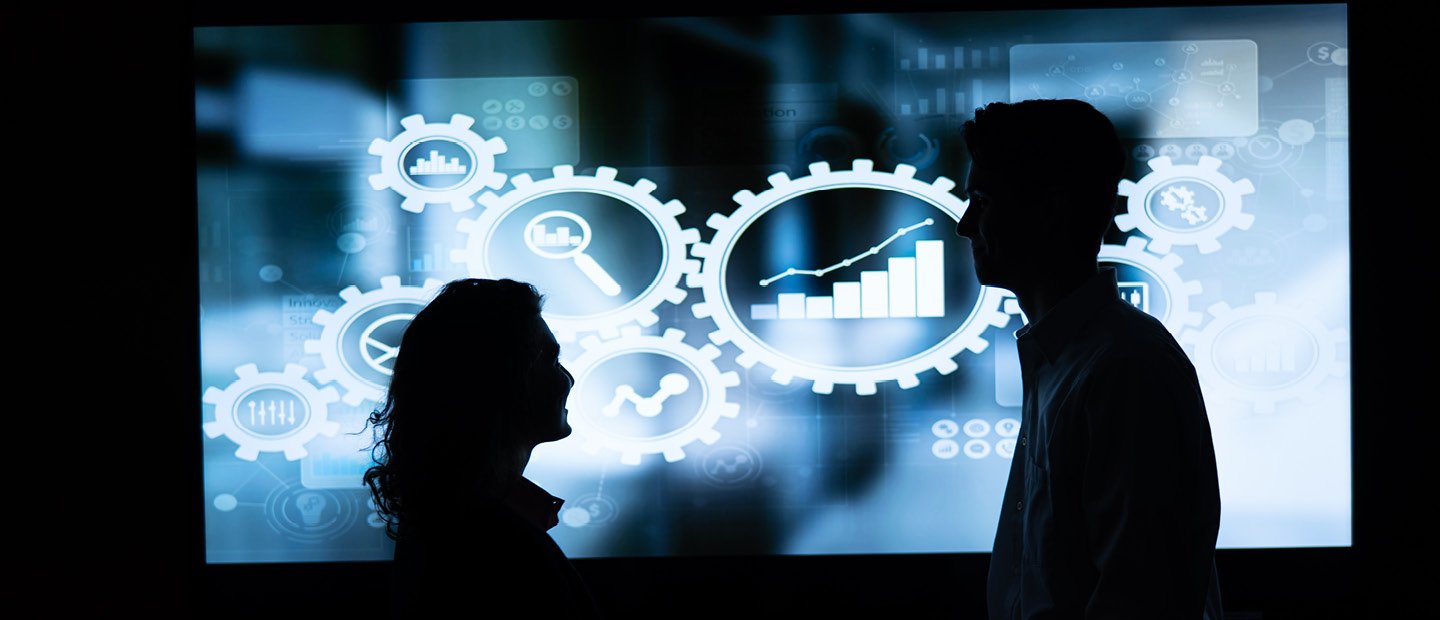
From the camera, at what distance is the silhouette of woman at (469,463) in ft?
3.73

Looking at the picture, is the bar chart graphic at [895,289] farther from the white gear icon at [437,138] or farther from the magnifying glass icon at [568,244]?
the white gear icon at [437,138]

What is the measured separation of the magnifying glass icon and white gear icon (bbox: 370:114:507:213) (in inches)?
5.8

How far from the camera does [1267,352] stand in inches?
90.9

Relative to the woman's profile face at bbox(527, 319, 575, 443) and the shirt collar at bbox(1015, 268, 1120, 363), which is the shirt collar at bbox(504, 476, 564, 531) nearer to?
the woman's profile face at bbox(527, 319, 575, 443)

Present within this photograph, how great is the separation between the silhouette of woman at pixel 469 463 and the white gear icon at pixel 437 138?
3.50 feet

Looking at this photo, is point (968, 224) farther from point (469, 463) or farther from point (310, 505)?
point (310, 505)

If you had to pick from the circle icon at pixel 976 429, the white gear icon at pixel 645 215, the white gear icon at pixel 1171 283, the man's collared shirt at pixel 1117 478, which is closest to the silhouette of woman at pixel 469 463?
the man's collared shirt at pixel 1117 478

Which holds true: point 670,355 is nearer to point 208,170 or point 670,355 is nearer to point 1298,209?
point 208,170

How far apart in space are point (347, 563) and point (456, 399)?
138 cm

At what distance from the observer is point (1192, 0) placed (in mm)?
2342

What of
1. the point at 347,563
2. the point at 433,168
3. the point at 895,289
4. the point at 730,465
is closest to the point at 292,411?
the point at 347,563

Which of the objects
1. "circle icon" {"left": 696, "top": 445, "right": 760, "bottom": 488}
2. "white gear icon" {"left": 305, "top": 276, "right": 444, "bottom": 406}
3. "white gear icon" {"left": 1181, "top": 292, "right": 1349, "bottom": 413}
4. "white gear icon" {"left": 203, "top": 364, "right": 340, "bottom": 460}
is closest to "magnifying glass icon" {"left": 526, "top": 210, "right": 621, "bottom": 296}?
"white gear icon" {"left": 305, "top": 276, "right": 444, "bottom": 406}

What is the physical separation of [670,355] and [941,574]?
33.7 inches

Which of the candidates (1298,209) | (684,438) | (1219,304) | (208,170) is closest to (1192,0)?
(1298,209)
